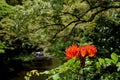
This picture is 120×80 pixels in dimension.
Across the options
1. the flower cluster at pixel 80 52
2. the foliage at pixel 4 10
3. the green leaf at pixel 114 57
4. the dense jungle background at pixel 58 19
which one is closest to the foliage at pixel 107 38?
the dense jungle background at pixel 58 19

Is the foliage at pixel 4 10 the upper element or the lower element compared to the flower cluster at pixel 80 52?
lower

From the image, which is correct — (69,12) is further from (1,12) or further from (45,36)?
(1,12)

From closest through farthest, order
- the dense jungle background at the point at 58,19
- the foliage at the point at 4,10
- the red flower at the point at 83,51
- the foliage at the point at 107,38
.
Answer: the red flower at the point at 83,51 < the foliage at the point at 107,38 < the dense jungle background at the point at 58,19 < the foliage at the point at 4,10

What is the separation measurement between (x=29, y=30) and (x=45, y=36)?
868 millimetres

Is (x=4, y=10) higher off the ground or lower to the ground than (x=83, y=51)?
lower

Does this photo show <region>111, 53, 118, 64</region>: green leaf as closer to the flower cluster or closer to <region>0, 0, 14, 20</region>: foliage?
the flower cluster

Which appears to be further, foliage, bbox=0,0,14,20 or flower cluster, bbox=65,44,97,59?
foliage, bbox=0,0,14,20

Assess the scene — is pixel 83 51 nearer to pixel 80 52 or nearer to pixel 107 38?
pixel 80 52

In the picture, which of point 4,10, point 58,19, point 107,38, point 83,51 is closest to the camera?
point 83,51

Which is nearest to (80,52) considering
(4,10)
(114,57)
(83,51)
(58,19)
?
(83,51)

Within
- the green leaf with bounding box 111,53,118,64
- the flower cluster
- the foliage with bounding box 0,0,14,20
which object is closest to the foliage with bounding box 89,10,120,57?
the flower cluster

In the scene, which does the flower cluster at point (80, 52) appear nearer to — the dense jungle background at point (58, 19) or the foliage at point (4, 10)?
the dense jungle background at point (58, 19)

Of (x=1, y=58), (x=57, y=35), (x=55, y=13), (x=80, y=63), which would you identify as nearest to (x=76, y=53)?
(x=80, y=63)

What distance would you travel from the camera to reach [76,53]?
3273 millimetres
